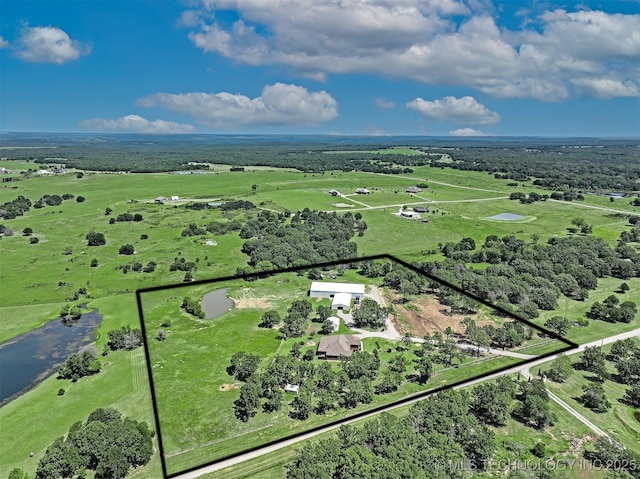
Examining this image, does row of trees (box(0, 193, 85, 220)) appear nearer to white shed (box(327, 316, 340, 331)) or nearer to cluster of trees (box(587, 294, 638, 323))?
white shed (box(327, 316, 340, 331))

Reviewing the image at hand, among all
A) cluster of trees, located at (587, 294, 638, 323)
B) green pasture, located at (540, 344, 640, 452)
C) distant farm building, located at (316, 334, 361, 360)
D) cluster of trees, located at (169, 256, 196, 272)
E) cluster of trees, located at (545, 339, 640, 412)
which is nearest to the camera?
green pasture, located at (540, 344, 640, 452)

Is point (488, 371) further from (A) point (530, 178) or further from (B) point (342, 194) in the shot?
(A) point (530, 178)

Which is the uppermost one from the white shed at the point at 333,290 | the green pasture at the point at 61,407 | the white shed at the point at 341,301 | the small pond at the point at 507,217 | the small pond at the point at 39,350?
the white shed at the point at 333,290

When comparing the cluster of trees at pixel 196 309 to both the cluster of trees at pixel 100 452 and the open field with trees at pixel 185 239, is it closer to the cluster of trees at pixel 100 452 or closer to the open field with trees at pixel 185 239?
the open field with trees at pixel 185 239

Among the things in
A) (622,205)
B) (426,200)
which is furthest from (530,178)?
(426,200)

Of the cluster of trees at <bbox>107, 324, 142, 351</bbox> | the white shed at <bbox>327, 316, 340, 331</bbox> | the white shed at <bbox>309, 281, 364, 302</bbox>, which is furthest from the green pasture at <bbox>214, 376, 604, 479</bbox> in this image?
the cluster of trees at <bbox>107, 324, 142, 351</bbox>

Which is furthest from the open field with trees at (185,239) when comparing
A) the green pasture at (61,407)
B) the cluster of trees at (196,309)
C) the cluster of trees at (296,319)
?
the cluster of trees at (196,309)

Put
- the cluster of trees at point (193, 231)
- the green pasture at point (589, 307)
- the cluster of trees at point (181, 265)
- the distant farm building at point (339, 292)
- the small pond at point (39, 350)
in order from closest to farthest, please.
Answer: the small pond at point (39, 350) < the distant farm building at point (339, 292) < the green pasture at point (589, 307) < the cluster of trees at point (181, 265) < the cluster of trees at point (193, 231)
